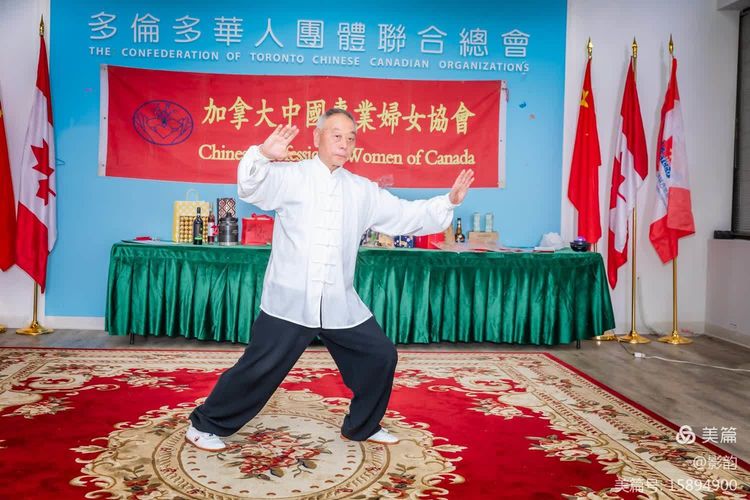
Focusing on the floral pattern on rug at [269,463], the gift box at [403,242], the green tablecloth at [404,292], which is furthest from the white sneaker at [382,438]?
the gift box at [403,242]

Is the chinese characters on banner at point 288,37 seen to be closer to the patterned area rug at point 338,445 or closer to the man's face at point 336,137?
the patterned area rug at point 338,445

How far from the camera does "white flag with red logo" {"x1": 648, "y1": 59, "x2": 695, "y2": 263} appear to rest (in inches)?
197

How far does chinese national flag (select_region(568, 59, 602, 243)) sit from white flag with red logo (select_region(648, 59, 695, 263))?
50cm

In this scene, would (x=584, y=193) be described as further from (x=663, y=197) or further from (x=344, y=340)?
(x=344, y=340)

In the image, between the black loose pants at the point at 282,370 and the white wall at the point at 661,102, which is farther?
the white wall at the point at 661,102

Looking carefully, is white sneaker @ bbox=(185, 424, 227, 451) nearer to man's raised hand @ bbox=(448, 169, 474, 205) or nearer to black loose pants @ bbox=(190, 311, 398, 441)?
black loose pants @ bbox=(190, 311, 398, 441)

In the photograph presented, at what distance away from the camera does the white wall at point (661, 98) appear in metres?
5.29

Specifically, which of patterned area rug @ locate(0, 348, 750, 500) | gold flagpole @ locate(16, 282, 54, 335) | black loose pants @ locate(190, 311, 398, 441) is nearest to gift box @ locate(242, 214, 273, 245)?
patterned area rug @ locate(0, 348, 750, 500)

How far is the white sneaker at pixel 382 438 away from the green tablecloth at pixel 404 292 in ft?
6.42

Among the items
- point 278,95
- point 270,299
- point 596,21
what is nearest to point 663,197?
point 596,21

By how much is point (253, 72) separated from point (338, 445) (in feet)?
11.6

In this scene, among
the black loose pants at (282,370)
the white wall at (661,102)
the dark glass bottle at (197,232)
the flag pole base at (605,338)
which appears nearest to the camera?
the black loose pants at (282,370)

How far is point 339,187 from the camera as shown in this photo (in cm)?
243

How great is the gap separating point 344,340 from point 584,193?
10.8 feet
